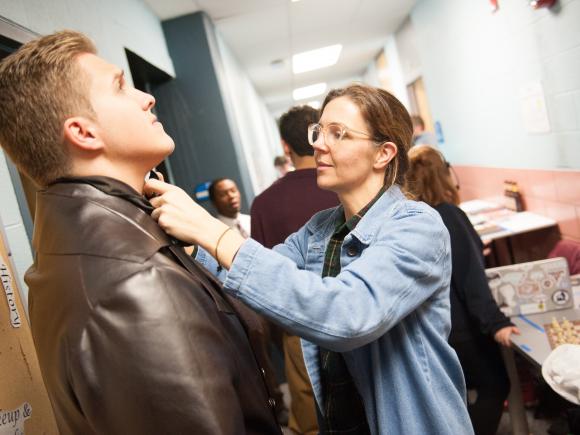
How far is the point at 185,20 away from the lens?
411 centimetres

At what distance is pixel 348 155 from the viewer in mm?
1226

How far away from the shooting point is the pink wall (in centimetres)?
312

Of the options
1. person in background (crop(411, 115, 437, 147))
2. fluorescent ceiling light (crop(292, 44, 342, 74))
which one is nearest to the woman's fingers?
person in background (crop(411, 115, 437, 147))

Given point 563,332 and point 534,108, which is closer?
point 563,332

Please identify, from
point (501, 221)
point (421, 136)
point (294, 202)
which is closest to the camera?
point (294, 202)

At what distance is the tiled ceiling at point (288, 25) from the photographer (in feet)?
14.2

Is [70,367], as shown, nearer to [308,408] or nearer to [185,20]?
[308,408]

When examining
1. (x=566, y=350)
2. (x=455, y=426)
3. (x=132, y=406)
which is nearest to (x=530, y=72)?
(x=566, y=350)

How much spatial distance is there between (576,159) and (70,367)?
3211 mm

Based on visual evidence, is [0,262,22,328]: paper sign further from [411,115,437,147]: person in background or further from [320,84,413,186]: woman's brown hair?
[411,115,437,147]: person in background

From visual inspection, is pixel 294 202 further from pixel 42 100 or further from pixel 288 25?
pixel 288 25

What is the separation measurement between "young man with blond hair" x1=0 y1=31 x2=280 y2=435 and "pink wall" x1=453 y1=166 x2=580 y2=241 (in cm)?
292

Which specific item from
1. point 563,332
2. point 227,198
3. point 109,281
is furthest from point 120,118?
point 227,198

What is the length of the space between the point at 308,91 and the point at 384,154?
33.4ft
